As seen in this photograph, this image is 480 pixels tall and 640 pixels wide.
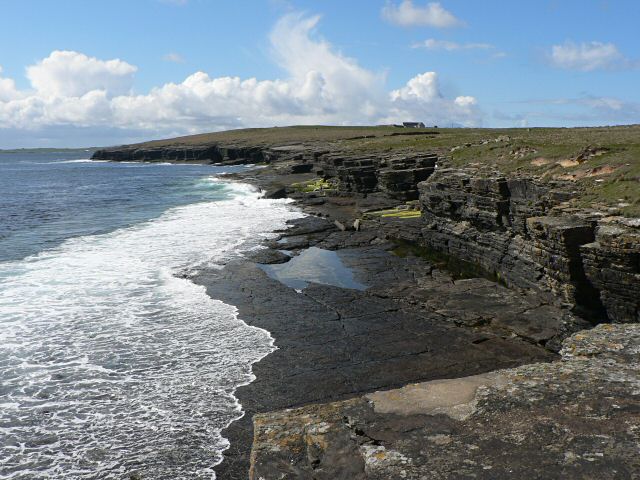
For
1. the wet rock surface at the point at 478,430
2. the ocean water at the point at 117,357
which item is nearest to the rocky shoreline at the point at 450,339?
the wet rock surface at the point at 478,430

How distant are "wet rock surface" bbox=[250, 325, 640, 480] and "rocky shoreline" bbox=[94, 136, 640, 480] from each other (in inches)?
1.0

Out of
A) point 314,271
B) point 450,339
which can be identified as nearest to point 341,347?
point 450,339

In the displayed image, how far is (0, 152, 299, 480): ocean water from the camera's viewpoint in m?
10.9

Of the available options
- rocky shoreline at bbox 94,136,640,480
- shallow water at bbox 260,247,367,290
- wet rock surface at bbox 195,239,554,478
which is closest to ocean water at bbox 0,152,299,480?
wet rock surface at bbox 195,239,554,478

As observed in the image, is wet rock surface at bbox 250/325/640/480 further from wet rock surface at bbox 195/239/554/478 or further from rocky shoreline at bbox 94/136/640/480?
wet rock surface at bbox 195/239/554/478

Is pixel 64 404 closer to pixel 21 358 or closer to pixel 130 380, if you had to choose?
pixel 130 380

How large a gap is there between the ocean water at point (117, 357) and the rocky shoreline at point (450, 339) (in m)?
0.96

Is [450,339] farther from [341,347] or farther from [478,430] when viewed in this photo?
[478,430]

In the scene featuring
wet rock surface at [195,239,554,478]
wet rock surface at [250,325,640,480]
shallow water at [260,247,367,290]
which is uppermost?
wet rock surface at [250,325,640,480]

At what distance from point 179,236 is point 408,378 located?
24.5m

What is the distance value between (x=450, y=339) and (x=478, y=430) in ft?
33.2

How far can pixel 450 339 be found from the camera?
1722 centimetres

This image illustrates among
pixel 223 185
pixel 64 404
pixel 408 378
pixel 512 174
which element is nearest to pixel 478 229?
pixel 512 174

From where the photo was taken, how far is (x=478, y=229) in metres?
28.3
